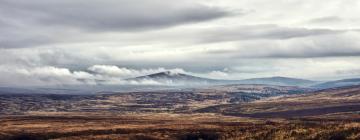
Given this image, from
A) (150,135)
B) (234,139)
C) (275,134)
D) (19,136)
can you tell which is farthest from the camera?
(19,136)

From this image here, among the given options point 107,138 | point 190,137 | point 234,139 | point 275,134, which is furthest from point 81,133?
point 275,134

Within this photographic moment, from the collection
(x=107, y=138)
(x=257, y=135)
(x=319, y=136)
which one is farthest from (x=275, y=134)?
(x=107, y=138)

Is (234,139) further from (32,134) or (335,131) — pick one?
(32,134)

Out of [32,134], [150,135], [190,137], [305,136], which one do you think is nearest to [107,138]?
[150,135]

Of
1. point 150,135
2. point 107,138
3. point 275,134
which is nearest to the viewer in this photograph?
point 275,134

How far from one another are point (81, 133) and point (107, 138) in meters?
31.8

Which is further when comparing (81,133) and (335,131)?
(81,133)

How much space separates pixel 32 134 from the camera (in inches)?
7776

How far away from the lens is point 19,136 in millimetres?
195375

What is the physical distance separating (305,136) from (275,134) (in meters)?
11.9

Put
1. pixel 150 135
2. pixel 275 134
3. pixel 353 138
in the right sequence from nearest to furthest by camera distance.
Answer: pixel 353 138
pixel 275 134
pixel 150 135

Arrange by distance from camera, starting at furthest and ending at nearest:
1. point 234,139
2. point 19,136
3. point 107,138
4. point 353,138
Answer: point 19,136 → point 107,138 → point 234,139 → point 353,138

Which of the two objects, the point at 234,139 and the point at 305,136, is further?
the point at 234,139

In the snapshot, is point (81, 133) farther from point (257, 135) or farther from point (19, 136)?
point (257, 135)
